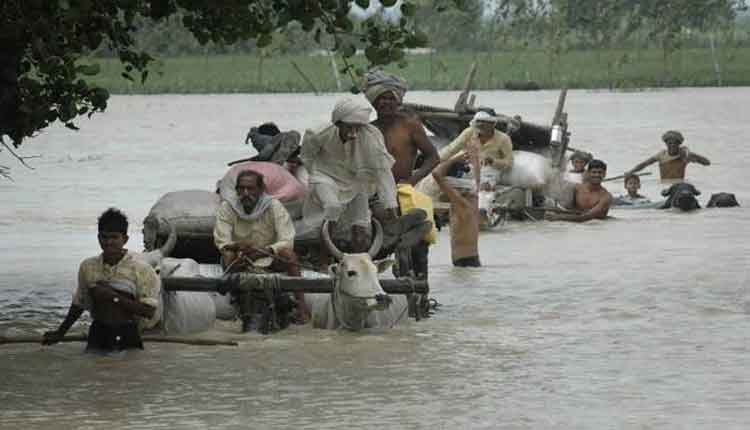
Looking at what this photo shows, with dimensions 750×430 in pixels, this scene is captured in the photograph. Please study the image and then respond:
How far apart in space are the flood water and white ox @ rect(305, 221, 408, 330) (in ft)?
0.31

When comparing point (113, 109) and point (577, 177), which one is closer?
point (577, 177)

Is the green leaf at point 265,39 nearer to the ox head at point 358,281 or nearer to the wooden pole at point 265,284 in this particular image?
the ox head at point 358,281

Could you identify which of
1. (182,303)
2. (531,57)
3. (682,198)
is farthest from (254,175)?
(531,57)

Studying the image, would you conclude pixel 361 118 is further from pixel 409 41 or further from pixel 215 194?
pixel 215 194

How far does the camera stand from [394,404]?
8445 mm

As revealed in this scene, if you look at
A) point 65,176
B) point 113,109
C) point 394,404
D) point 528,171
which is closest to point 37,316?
point 394,404

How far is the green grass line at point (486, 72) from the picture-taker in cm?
5666

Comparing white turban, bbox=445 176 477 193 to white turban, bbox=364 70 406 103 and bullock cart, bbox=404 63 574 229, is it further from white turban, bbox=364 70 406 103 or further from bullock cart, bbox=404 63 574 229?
bullock cart, bbox=404 63 574 229

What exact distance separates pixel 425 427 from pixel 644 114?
34267mm

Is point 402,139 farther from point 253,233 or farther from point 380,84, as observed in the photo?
point 253,233

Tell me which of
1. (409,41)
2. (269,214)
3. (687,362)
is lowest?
(687,362)

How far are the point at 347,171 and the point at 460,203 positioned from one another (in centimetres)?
250

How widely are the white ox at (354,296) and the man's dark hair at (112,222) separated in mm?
1097

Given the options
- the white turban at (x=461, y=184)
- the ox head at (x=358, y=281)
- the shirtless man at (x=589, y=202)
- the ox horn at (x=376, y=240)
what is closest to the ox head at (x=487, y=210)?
the shirtless man at (x=589, y=202)
